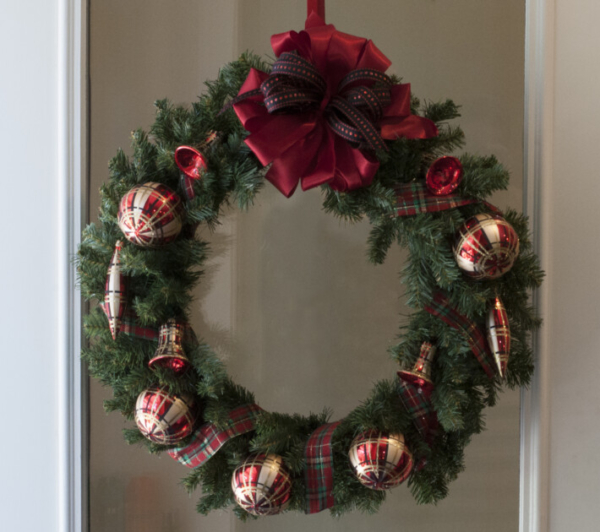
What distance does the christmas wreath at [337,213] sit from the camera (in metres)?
0.65

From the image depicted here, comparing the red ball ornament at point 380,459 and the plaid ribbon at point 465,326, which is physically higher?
the plaid ribbon at point 465,326

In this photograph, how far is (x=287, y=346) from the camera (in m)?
0.88

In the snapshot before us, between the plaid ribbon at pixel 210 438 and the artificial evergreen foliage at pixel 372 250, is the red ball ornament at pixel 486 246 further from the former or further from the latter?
the plaid ribbon at pixel 210 438

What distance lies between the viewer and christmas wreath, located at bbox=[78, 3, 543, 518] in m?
0.65

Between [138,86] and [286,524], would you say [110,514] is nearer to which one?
[286,524]

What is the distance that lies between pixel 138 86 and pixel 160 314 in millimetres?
401

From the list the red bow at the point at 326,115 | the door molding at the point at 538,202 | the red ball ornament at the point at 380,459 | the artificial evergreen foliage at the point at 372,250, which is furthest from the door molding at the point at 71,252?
the door molding at the point at 538,202

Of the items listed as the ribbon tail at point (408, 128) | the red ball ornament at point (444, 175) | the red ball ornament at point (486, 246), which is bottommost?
the red ball ornament at point (486, 246)

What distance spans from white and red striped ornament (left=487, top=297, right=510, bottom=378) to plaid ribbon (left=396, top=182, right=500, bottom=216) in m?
0.13

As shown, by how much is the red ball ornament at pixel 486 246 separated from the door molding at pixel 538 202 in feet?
0.58

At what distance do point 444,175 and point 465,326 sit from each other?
0.63ft
